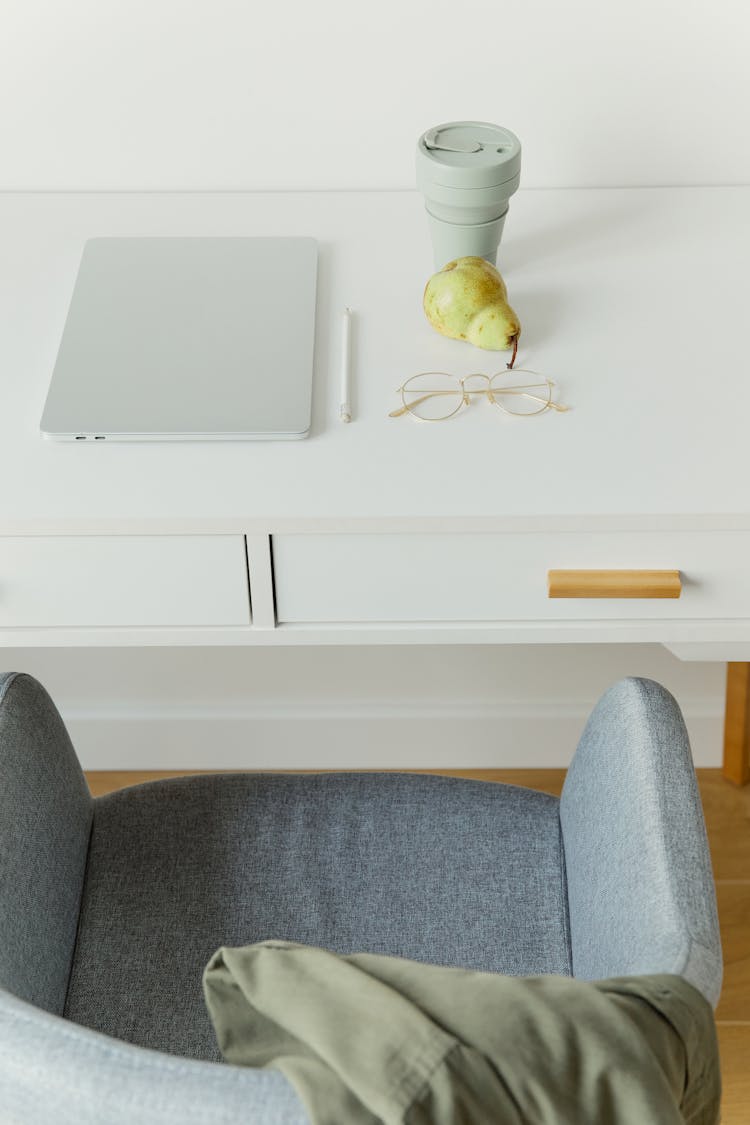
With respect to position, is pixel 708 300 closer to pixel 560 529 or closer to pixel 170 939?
pixel 560 529

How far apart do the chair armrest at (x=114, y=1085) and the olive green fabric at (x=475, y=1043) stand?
18 mm

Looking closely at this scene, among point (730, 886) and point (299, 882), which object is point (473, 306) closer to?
point (299, 882)

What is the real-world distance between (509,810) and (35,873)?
40 centimetres

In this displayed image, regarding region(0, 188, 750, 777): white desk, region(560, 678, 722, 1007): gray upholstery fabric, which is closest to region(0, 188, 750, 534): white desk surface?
region(0, 188, 750, 777): white desk

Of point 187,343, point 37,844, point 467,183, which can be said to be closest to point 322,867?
point 37,844

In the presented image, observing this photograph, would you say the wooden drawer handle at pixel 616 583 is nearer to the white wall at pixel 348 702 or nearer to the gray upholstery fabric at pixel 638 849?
the gray upholstery fabric at pixel 638 849

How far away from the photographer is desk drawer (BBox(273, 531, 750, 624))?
36.7 inches

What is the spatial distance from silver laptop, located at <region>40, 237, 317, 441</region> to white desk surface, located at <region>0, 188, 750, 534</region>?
0.02 meters

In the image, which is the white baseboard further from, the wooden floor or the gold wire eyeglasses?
the gold wire eyeglasses

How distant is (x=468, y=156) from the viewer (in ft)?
3.56

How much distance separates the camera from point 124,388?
1.01 metres

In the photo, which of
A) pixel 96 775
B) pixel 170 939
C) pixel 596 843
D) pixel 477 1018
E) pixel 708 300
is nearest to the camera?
pixel 477 1018

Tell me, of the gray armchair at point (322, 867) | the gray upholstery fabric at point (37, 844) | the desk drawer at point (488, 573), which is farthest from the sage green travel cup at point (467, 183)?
the gray upholstery fabric at point (37, 844)

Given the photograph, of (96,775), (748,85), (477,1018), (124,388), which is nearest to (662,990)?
(477,1018)
